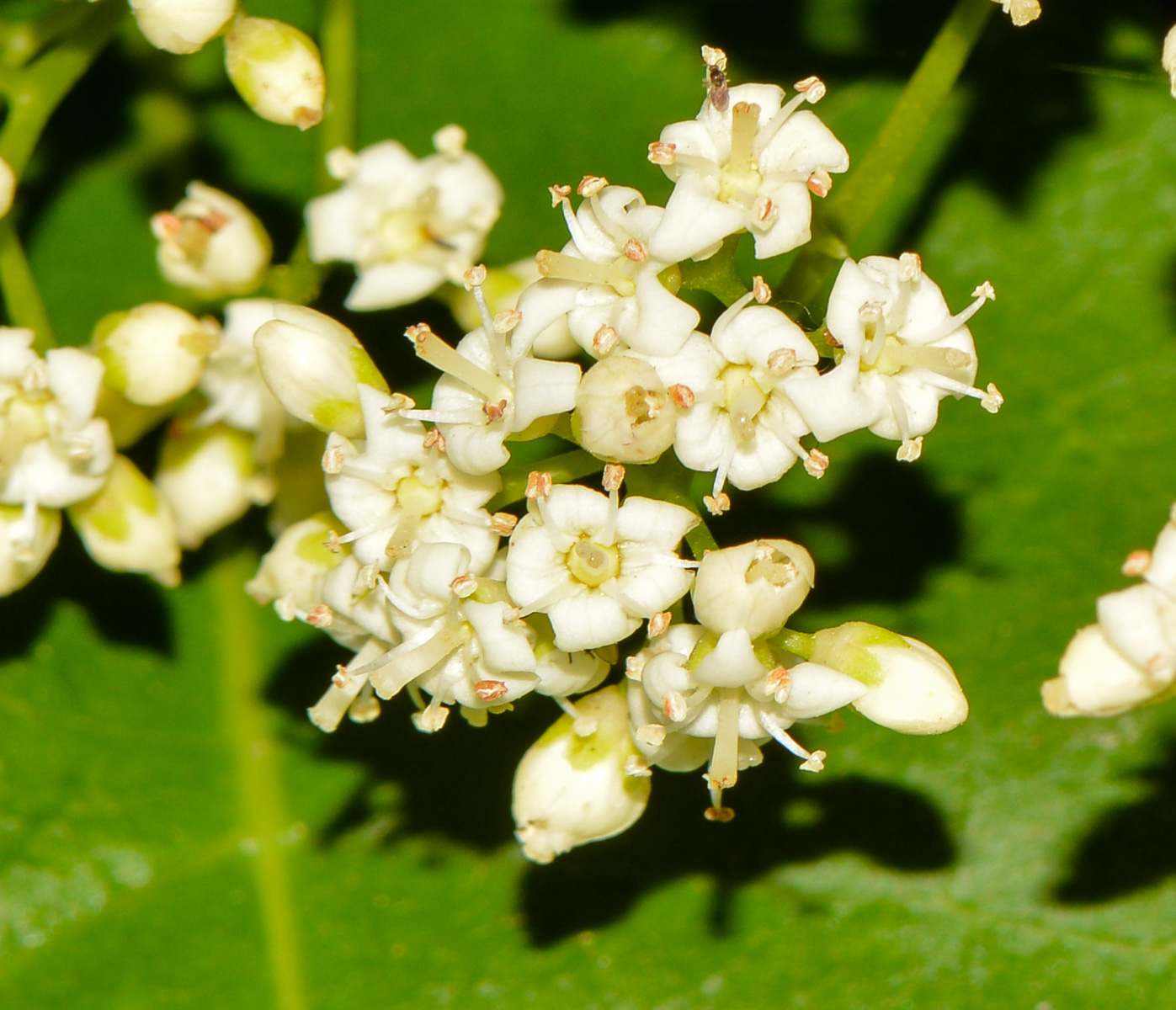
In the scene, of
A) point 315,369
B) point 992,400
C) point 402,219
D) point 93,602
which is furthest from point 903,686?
point 93,602

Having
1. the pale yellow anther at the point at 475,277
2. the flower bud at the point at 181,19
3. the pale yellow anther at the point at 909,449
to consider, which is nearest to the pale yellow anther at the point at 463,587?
the pale yellow anther at the point at 475,277

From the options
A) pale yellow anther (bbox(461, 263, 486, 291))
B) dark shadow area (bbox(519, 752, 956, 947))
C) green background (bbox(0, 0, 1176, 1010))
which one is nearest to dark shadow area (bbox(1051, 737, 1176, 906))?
green background (bbox(0, 0, 1176, 1010))

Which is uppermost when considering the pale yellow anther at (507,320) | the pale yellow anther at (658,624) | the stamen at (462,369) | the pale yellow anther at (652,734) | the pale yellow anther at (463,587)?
the pale yellow anther at (507,320)

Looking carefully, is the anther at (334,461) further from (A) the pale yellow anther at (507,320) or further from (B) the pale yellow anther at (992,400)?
(B) the pale yellow anther at (992,400)

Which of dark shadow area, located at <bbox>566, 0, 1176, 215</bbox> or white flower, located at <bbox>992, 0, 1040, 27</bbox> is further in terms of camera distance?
dark shadow area, located at <bbox>566, 0, 1176, 215</bbox>

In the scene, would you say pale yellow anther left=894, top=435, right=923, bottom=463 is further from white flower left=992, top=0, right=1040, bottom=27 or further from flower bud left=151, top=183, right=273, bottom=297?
flower bud left=151, top=183, right=273, bottom=297

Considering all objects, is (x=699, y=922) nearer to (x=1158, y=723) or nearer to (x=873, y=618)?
(x=873, y=618)
